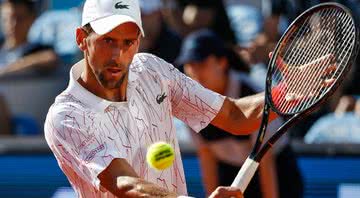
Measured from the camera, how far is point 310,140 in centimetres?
763

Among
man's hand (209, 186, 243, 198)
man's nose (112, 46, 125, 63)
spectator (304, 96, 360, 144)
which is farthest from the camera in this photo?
spectator (304, 96, 360, 144)

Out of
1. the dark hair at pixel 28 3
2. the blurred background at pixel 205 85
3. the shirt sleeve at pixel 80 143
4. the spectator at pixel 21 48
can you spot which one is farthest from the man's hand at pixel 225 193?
the dark hair at pixel 28 3

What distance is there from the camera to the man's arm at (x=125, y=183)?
158 inches

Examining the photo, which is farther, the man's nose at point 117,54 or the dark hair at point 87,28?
the dark hair at point 87,28

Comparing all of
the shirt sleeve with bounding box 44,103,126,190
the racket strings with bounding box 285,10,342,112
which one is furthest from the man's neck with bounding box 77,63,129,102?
the racket strings with bounding box 285,10,342,112

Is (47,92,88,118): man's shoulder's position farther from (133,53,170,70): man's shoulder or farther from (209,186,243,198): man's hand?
(209,186,243,198): man's hand

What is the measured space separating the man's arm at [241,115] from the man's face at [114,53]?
0.61 meters

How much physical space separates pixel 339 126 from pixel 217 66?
1.23 meters

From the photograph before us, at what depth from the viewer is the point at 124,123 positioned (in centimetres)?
432

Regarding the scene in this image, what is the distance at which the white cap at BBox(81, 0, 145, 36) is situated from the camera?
4.20m

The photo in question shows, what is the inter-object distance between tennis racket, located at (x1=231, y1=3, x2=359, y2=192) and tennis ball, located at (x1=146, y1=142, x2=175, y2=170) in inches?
13.6

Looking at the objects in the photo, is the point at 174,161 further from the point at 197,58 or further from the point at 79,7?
the point at 79,7

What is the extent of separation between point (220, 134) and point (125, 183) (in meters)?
2.75

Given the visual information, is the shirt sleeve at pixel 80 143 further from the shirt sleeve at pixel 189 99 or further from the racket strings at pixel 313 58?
the racket strings at pixel 313 58
